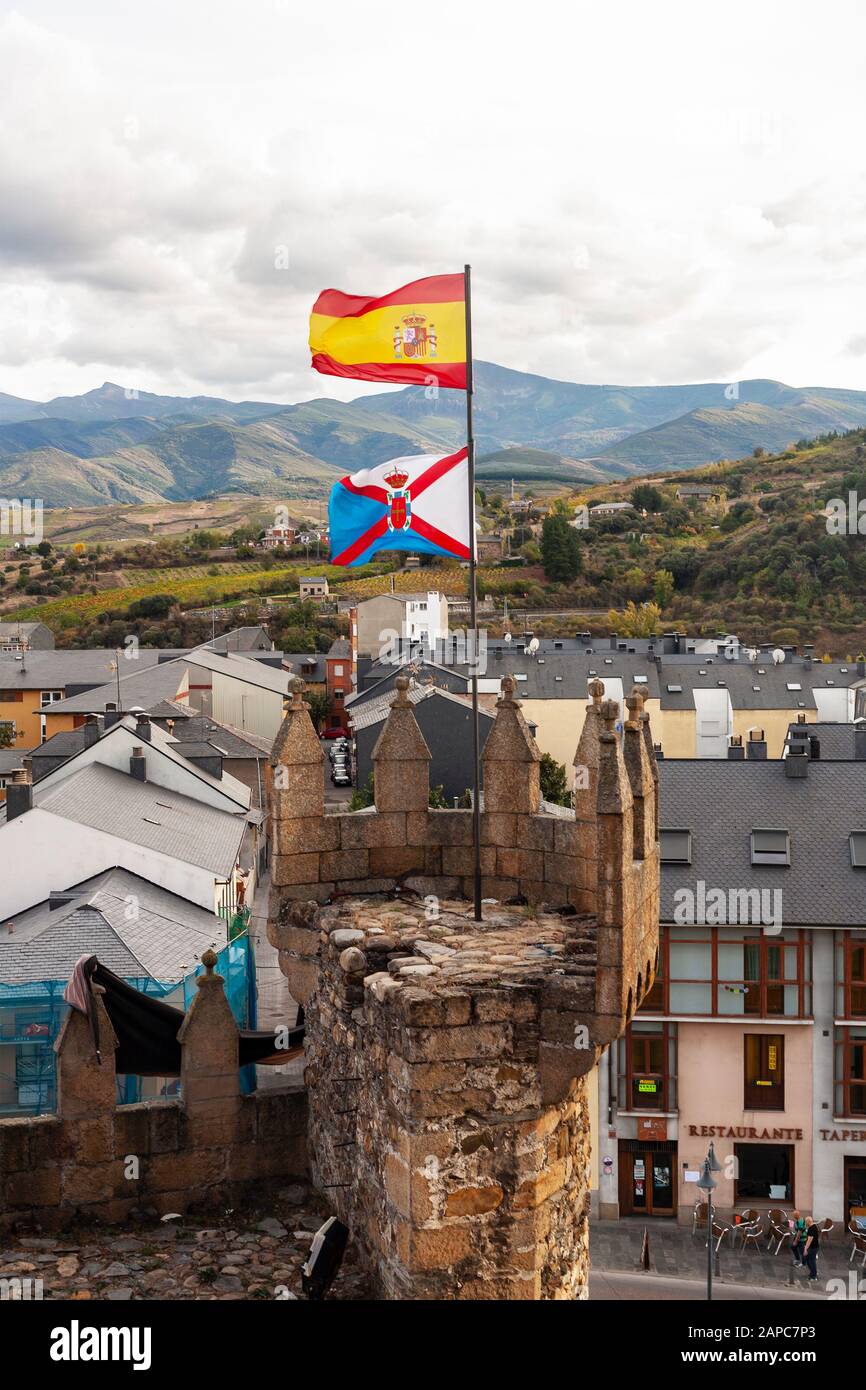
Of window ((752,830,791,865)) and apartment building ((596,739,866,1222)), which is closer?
apartment building ((596,739,866,1222))

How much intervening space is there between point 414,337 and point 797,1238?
80.9 feet

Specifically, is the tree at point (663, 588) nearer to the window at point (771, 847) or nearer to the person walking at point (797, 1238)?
the window at point (771, 847)

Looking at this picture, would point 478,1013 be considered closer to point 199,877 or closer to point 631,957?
point 631,957

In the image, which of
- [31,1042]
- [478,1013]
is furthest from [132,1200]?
[31,1042]

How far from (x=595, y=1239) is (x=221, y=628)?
11099cm

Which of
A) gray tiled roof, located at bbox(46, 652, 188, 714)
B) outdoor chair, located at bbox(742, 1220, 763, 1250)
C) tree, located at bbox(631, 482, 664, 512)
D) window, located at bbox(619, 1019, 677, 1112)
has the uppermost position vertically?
tree, located at bbox(631, 482, 664, 512)

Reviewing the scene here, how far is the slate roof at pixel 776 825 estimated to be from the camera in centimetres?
3103

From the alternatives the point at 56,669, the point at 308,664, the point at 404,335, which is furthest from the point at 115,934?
the point at 308,664

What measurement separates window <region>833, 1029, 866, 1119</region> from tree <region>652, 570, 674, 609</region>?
110 metres

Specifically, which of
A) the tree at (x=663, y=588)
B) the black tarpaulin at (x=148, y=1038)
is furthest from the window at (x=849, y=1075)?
the tree at (x=663, y=588)

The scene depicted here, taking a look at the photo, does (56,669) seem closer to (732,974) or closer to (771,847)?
(771,847)

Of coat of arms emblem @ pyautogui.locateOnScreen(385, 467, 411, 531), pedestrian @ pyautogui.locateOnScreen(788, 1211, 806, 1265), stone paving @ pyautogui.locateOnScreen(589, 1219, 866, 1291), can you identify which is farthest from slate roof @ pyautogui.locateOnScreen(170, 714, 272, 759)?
coat of arms emblem @ pyautogui.locateOnScreen(385, 467, 411, 531)

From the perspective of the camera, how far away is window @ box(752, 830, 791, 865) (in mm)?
32156

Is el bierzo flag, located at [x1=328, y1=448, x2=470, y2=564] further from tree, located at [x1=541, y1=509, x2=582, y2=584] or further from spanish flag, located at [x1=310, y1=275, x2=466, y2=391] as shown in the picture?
tree, located at [x1=541, y1=509, x2=582, y2=584]
